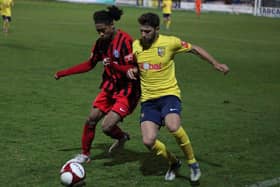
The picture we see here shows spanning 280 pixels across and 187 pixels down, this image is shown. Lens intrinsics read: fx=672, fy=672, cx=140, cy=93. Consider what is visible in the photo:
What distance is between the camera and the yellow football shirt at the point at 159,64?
8180mm

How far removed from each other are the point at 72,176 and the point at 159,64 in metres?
1.74

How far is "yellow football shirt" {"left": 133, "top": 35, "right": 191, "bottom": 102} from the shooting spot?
322 inches

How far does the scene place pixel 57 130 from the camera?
11.1m

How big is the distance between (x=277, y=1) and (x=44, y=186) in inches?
2165

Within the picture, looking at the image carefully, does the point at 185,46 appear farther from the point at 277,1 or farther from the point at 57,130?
the point at 277,1

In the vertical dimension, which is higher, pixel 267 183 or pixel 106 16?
pixel 106 16

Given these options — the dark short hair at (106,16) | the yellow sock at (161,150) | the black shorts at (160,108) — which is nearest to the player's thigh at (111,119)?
the black shorts at (160,108)

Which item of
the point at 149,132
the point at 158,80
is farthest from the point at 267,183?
the point at 158,80

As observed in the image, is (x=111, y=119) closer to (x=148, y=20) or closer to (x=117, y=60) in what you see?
(x=117, y=60)

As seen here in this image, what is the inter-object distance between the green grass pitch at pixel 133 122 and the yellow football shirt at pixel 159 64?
111 cm

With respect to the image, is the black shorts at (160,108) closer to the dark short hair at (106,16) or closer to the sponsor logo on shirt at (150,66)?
the sponsor logo on shirt at (150,66)

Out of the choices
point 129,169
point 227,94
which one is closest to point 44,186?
point 129,169

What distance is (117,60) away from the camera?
8.62 metres

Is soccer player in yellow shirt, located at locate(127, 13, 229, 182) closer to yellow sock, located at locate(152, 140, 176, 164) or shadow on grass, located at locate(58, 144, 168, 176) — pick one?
yellow sock, located at locate(152, 140, 176, 164)
